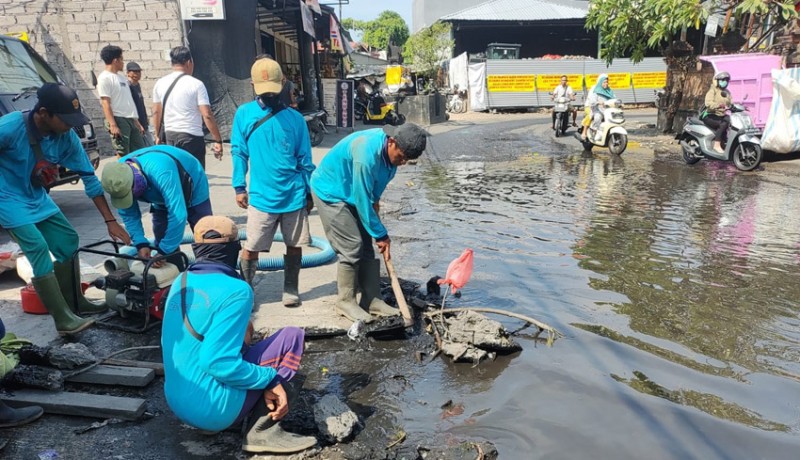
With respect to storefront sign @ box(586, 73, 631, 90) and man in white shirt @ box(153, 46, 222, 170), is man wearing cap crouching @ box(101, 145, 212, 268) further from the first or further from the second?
storefront sign @ box(586, 73, 631, 90)

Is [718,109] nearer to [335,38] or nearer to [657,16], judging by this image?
[657,16]

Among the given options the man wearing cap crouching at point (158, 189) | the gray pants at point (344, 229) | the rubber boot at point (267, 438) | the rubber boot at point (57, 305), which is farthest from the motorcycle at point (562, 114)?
the rubber boot at point (267, 438)

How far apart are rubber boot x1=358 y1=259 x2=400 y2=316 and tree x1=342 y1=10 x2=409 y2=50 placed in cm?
8321

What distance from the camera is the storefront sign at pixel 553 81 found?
1059 inches

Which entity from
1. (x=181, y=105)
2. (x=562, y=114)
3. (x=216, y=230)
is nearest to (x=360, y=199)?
(x=216, y=230)

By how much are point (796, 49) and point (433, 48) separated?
19390 millimetres

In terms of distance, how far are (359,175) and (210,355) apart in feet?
5.78

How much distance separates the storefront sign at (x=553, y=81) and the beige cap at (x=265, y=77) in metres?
24.5

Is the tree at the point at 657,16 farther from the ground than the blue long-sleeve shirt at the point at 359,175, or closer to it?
farther from the ground

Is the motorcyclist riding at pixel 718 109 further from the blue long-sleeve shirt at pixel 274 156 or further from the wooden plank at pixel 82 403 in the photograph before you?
the wooden plank at pixel 82 403

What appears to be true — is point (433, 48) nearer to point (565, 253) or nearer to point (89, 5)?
point (89, 5)

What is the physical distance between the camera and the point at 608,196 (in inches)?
349

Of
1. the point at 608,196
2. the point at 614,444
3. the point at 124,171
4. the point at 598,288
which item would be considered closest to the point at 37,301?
the point at 124,171

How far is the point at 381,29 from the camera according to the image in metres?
89.1
